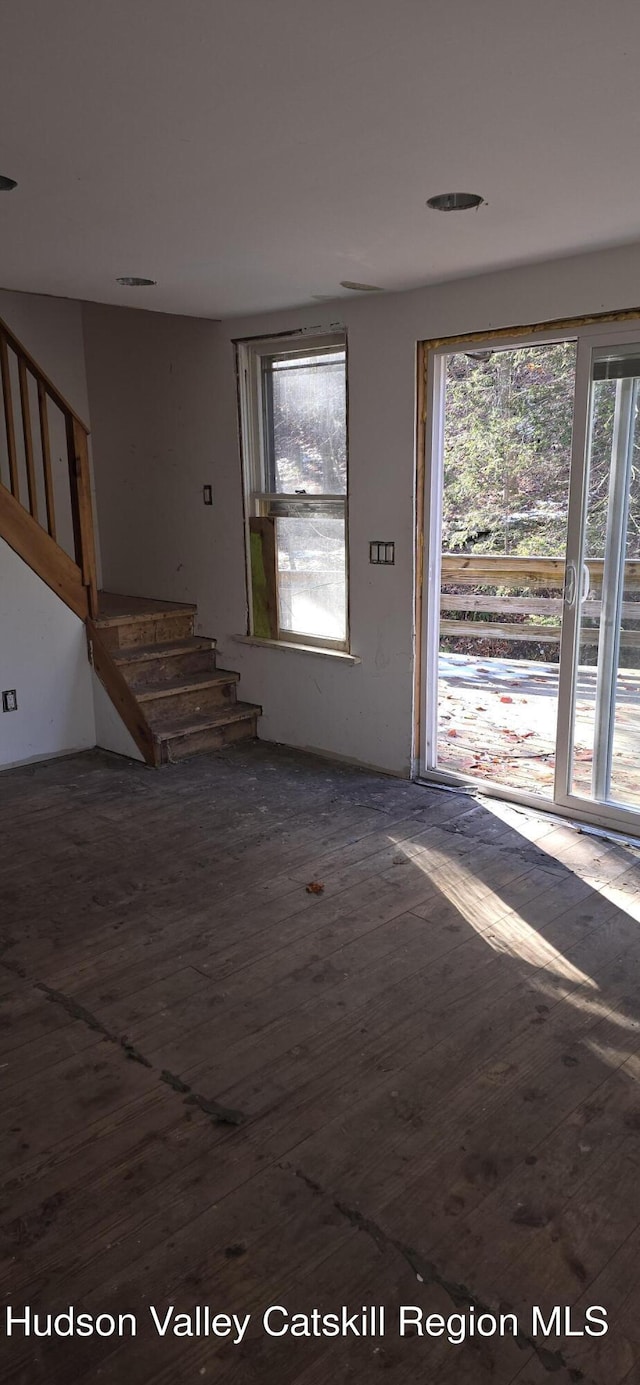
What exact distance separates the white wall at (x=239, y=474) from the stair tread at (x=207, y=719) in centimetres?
9

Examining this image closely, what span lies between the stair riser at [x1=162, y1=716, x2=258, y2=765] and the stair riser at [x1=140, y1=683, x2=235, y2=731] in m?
0.14

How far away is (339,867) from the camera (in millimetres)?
3578

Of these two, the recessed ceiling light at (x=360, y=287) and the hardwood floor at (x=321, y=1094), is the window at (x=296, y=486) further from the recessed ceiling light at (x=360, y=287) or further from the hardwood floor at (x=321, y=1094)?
the hardwood floor at (x=321, y=1094)

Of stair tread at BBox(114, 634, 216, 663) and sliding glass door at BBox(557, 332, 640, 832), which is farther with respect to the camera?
stair tread at BBox(114, 634, 216, 663)

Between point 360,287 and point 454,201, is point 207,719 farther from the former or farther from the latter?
point 454,201

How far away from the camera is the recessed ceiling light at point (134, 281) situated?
3773 mm

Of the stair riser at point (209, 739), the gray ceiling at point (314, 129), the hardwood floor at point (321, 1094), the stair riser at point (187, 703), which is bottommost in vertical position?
the hardwood floor at point (321, 1094)

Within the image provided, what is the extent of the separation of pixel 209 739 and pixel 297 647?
2.46ft

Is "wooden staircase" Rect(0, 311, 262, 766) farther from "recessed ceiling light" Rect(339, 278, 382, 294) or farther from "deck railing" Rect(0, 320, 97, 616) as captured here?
"recessed ceiling light" Rect(339, 278, 382, 294)

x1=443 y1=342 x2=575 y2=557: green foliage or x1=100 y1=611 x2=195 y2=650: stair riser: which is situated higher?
x1=443 y1=342 x2=575 y2=557: green foliage

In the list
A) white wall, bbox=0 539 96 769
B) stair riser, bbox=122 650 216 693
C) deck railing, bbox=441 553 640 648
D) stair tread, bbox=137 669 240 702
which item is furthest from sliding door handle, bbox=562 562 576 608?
deck railing, bbox=441 553 640 648

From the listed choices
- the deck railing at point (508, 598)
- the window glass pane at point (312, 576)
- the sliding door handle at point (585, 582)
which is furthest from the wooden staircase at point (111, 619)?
the deck railing at point (508, 598)

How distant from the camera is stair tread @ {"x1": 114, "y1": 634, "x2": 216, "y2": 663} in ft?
16.9

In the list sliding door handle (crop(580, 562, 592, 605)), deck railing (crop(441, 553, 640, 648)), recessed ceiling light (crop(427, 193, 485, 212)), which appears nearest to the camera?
recessed ceiling light (crop(427, 193, 485, 212))
